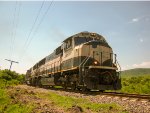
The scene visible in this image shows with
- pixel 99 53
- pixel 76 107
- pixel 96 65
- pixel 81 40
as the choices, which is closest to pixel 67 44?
pixel 81 40

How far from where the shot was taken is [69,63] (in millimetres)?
14812

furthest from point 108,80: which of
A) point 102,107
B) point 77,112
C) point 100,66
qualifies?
point 77,112

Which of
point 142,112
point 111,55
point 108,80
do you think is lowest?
point 142,112

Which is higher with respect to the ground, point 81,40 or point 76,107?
point 81,40

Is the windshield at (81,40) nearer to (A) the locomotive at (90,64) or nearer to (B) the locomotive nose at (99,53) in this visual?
(A) the locomotive at (90,64)

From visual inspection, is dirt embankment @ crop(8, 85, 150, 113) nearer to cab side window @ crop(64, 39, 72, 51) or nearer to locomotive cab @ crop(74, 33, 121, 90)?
locomotive cab @ crop(74, 33, 121, 90)

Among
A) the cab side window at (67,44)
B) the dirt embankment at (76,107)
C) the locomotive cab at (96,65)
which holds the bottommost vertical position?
the dirt embankment at (76,107)

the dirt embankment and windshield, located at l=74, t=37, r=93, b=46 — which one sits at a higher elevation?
windshield, located at l=74, t=37, r=93, b=46

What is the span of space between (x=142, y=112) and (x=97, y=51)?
7.68 m

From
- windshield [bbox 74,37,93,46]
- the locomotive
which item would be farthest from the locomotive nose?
windshield [bbox 74,37,93,46]

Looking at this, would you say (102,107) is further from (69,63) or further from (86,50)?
(69,63)

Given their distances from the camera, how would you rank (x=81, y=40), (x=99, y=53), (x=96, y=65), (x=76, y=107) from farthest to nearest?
1. (x=81, y=40)
2. (x=99, y=53)
3. (x=96, y=65)
4. (x=76, y=107)

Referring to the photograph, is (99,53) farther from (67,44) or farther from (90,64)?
(67,44)

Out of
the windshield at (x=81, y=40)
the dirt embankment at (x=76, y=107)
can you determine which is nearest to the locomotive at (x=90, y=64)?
the windshield at (x=81, y=40)
